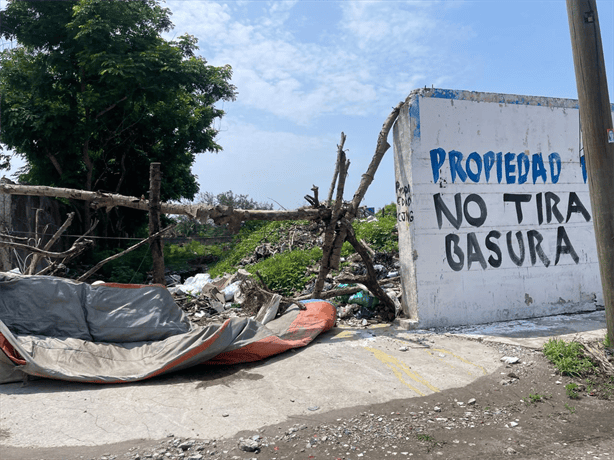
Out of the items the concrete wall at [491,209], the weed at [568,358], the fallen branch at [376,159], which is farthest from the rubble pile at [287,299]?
the weed at [568,358]

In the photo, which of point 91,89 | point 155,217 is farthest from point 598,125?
point 91,89

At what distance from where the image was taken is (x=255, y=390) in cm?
445

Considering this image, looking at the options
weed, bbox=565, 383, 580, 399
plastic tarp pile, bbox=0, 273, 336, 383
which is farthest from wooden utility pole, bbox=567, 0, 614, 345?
plastic tarp pile, bbox=0, 273, 336, 383

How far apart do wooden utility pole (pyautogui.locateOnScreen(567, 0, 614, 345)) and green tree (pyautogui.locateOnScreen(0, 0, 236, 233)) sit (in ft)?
39.6

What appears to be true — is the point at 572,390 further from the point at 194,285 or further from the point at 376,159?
the point at 194,285

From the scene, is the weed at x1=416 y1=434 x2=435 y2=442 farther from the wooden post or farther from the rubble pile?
the wooden post

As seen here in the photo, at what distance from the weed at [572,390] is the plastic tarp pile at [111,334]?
2.73 meters

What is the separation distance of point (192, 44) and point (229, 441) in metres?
17.3

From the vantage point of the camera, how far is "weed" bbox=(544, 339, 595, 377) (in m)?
4.69

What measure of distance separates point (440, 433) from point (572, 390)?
63.0 inches

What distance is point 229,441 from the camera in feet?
11.6

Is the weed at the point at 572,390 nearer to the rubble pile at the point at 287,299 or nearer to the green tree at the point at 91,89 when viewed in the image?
the rubble pile at the point at 287,299

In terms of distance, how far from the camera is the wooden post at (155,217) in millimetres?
6164

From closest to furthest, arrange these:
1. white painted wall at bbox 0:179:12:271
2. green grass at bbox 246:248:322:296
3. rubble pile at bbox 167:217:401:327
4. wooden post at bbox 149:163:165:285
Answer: wooden post at bbox 149:163:165:285, rubble pile at bbox 167:217:401:327, green grass at bbox 246:248:322:296, white painted wall at bbox 0:179:12:271
